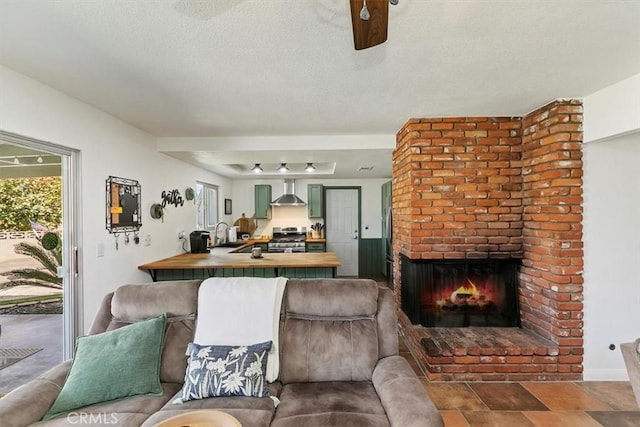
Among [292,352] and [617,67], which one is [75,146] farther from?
[617,67]

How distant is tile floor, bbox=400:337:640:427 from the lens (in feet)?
6.66

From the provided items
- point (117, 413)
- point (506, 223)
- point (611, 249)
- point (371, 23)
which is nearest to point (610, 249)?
point (611, 249)

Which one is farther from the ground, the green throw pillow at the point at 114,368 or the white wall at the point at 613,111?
the white wall at the point at 613,111

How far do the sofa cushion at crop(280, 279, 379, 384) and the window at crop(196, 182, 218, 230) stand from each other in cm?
359

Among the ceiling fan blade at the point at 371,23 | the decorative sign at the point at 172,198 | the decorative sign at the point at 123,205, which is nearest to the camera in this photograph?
the ceiling fan blade at the point at 371,23

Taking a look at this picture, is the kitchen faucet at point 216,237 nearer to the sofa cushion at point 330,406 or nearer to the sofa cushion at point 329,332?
the sofa cushion at point 329,332

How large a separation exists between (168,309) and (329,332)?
99 cm

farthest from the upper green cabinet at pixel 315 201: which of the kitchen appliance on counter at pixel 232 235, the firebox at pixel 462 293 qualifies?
the firebox at pixel 462 293

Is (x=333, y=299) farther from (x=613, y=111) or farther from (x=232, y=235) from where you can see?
(x=232, y=235)

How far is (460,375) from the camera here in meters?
2.54

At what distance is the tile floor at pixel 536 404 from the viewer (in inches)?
80.0

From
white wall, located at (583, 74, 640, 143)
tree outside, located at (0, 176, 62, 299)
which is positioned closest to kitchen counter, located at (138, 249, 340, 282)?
tree outside, located at (0, 176, 62, 299)

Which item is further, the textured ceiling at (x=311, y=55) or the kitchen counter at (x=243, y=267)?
the kitchen counter at (x=243, y=267)

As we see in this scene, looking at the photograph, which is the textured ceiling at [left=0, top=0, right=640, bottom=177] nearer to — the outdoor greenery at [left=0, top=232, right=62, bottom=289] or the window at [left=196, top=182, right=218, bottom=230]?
the outdoor greenery at [left=0, top=232, right=62, bottom=289]
